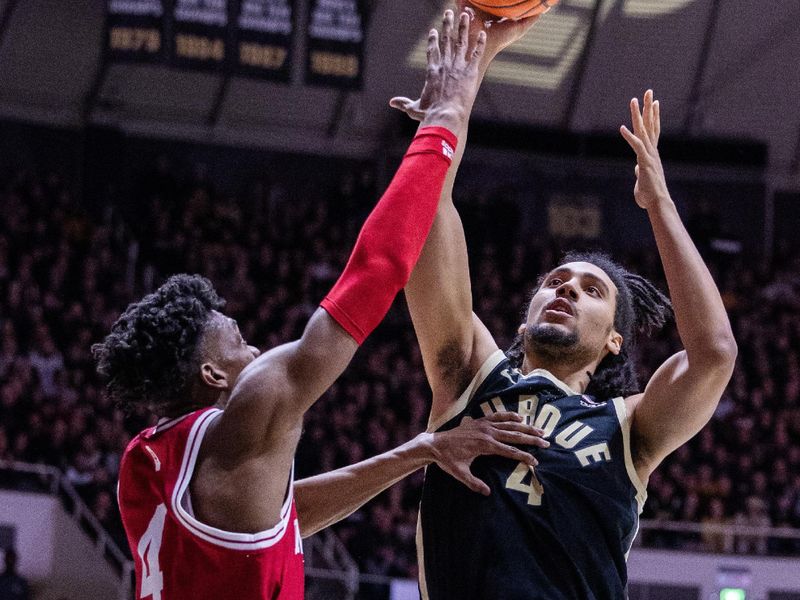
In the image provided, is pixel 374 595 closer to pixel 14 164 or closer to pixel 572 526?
pixel 572 526

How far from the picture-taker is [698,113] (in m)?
20.7

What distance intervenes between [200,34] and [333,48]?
167cm

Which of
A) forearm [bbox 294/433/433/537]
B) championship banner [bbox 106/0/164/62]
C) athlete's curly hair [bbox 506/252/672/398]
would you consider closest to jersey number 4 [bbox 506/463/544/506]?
forearm [bbox 294/433/433/537]

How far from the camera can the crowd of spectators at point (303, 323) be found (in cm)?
1214

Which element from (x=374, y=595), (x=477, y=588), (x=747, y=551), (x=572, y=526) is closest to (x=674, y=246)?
(x=572, y=526)

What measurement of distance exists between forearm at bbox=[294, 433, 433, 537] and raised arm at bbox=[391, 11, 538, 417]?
0.19 meters

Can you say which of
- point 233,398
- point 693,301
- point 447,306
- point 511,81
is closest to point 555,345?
point 447,306

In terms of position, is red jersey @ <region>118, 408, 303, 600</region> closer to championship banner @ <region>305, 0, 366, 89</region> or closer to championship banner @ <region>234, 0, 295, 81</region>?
championship banner @ <region>234, 0, 295, 81</region>

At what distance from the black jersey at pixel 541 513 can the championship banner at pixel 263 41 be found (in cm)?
1139

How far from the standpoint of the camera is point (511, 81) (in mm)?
20047

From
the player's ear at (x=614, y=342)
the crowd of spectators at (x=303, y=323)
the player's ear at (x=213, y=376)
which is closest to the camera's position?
the player's ear at (x=213, y=376)

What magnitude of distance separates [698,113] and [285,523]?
62.8 ft

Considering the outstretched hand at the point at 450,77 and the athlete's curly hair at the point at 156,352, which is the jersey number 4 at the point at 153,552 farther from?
the outstretched hand at the point at 450,77

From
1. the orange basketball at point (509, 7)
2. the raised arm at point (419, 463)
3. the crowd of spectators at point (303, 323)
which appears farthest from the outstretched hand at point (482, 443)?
the crowd of spectators at point (303, 323)
